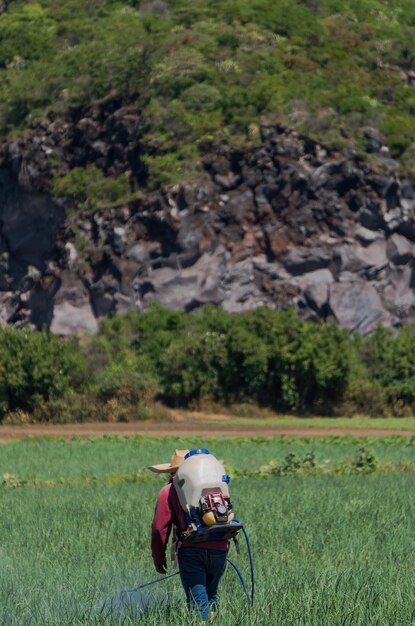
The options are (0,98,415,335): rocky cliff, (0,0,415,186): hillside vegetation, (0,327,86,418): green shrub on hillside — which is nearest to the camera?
(0,327,86,418): green shrub on hillside

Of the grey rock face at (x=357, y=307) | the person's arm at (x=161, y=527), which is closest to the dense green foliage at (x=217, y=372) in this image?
the grey rock face at (x=357, y=307)

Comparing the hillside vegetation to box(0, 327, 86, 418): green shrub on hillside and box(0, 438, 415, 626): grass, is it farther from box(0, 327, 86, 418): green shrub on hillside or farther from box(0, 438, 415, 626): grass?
box(0, 438, 415, 626): grass

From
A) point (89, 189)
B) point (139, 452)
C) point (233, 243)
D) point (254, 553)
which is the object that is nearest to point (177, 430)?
point (139, 452)

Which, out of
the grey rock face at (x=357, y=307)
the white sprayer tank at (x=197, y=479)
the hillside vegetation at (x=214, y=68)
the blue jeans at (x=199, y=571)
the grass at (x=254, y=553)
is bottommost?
the grass at (x=254, y=553)

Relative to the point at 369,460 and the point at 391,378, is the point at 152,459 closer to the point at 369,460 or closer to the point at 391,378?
the point at 369,460

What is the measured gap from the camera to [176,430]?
4706 centimetres

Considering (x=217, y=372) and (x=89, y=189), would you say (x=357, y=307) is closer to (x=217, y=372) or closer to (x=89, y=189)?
(x=217, y=372)

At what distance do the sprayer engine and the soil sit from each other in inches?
1353

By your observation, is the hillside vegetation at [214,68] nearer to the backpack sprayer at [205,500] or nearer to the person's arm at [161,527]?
the person's arm at [161,527]

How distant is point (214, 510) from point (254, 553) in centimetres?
547

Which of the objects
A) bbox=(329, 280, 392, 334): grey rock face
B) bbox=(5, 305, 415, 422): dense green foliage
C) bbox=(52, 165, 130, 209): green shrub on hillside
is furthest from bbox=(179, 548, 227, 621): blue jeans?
bbox=(52, 165, 130, 209): green shrub on hillside

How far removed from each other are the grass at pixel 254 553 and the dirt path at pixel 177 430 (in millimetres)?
19014

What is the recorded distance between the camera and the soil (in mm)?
45062

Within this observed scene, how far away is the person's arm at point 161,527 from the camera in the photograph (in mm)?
9778
